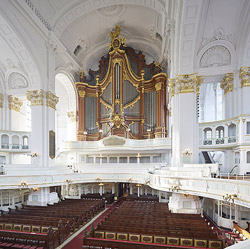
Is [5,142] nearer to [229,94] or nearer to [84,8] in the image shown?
[84,8]

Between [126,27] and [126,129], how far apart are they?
11.7 meters

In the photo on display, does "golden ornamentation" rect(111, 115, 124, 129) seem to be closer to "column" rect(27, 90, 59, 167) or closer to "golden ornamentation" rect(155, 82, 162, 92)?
"golden ornamentation" rect(155, 82, 162, 92)

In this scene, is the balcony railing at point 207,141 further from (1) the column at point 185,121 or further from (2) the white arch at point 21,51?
(2) the white arch at point 21,51

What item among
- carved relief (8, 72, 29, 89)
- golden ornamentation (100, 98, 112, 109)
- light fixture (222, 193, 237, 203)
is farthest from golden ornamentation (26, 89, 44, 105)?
light fixture (222, 193, 237, 203)

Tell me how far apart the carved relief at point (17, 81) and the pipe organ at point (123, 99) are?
6.28 m

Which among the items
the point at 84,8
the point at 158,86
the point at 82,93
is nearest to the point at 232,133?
the point at 158,86

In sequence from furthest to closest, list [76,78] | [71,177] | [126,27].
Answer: [76,78] < [126,27] < [71,177]

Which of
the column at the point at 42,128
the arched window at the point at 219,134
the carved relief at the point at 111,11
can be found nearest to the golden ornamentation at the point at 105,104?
the column at the point at 42,128

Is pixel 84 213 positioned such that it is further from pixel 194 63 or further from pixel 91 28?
pixel 91 28

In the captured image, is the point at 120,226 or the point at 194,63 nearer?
the point at 120,226

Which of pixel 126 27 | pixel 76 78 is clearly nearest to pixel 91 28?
pixel 126 27

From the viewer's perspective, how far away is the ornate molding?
14.5 metres

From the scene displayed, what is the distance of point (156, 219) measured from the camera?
383 inches

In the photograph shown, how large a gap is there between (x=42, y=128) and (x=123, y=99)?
9315mm
